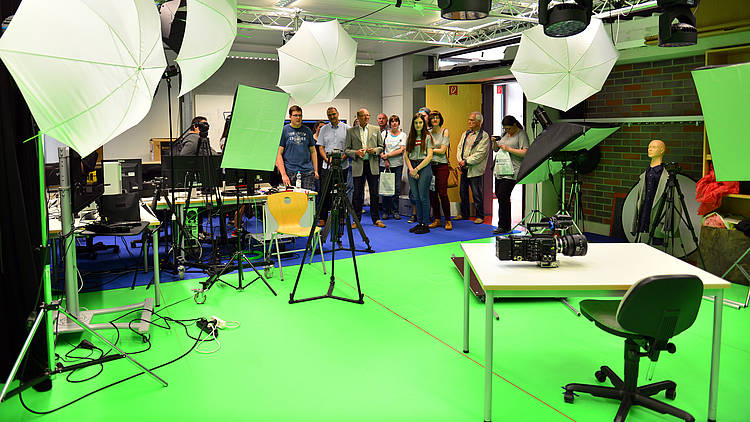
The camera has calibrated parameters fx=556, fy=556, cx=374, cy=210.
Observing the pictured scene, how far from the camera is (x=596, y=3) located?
287 inches

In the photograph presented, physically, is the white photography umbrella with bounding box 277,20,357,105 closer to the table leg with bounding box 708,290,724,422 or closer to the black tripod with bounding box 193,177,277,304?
the black tripod with bounding box 193,177,277,304

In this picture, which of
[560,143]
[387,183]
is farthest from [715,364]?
[387,183]

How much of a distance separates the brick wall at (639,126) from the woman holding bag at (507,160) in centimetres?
120

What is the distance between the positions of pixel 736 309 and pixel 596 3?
4465mm

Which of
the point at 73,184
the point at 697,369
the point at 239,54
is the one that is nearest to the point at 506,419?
the point at 697,369

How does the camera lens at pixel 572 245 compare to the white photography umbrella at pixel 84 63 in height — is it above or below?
below

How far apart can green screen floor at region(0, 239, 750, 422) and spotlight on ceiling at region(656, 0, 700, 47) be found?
2199 millimetres

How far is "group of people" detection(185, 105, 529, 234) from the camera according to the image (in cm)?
768

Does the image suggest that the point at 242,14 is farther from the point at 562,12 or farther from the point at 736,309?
the point at 736,309

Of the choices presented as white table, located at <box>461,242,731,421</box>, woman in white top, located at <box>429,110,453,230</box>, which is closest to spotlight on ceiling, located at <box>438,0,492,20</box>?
white table, located at <box>461,242,731,421</box>

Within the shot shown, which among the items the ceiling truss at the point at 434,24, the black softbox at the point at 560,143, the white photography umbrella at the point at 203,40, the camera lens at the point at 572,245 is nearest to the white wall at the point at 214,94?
the ceiling truss at the point at 434,24

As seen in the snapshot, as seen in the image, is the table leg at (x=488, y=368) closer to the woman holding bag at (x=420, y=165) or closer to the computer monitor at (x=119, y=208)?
the computer monitor at (x=119, y=208)

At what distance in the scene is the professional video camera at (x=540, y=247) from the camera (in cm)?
296

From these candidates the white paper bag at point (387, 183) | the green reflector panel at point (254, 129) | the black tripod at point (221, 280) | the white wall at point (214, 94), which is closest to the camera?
the green reflector panel at point (254, 129)
